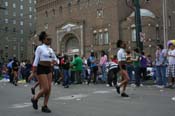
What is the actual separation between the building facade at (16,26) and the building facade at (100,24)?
4645cm

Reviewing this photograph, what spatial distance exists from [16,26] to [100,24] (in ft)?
215

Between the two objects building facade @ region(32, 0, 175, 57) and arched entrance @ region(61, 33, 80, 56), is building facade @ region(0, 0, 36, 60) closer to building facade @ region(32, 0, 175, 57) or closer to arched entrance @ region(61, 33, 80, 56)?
building facade @ region(32, 0, 175, 57)

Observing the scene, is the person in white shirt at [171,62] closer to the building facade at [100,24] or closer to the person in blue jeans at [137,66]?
Result: the person in blue jeans at [137,66]

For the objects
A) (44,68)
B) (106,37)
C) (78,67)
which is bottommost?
(78,67)

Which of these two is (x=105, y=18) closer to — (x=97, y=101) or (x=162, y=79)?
(x=162, y=79)

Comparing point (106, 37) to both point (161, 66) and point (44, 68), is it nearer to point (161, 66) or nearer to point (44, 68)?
point (161, 66)

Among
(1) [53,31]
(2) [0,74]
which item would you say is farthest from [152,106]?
(1) [53,31]

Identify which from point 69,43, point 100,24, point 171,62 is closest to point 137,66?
point 171,62

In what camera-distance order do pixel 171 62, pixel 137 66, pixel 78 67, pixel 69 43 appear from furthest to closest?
1. pixel 69 43
2. pixel 78 67
3. pixel 137 66
4. pixel 171 62

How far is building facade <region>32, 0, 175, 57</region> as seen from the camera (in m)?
57.2

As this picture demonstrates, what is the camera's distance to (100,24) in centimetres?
6184

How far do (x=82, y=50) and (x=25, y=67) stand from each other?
116ft

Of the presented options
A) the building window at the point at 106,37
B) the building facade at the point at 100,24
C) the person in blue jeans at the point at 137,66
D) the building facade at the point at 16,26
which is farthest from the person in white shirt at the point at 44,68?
the building facade at the point at 16,26

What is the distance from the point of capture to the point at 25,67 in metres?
29.8
